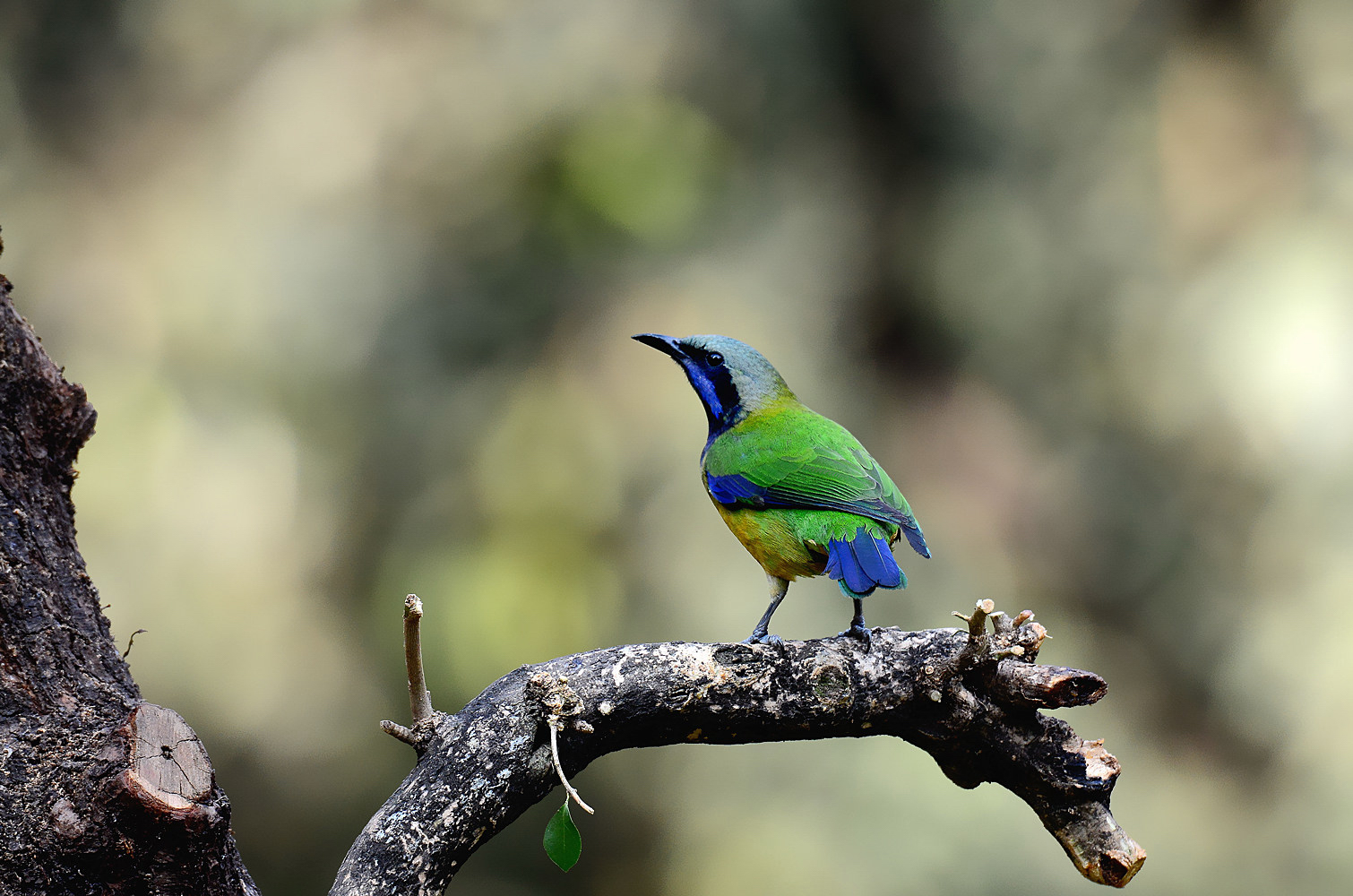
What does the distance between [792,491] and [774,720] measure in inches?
30.7

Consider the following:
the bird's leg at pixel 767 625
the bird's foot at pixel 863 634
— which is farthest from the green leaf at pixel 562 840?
the bird's foot at pixel 863 634

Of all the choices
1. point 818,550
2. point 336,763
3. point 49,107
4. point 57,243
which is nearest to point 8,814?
point 818,550

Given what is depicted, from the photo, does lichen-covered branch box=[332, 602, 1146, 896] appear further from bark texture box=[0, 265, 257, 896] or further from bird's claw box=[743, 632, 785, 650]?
bark texture box=[0, 265, 257, 896]

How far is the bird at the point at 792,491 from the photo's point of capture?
275cm

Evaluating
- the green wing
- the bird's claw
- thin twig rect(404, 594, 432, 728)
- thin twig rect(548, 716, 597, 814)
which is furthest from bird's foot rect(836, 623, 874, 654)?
thin twig rect(404, 594, 432, 728)

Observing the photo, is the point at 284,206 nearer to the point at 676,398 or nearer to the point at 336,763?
the point at 676,398

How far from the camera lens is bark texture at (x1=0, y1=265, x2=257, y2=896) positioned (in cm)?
176

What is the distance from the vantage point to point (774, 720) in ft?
7.82

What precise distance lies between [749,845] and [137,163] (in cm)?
584

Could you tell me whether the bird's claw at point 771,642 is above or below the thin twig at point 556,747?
above

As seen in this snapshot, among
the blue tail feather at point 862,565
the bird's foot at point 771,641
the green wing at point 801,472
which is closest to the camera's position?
the bird's foot at point 771,641

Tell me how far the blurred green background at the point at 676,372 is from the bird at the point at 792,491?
8.79 feet

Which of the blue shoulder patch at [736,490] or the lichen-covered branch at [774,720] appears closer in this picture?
the lichen-covered branch at [774,720]

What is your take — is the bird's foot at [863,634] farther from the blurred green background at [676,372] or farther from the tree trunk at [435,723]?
the blurred green background at [676,372]
